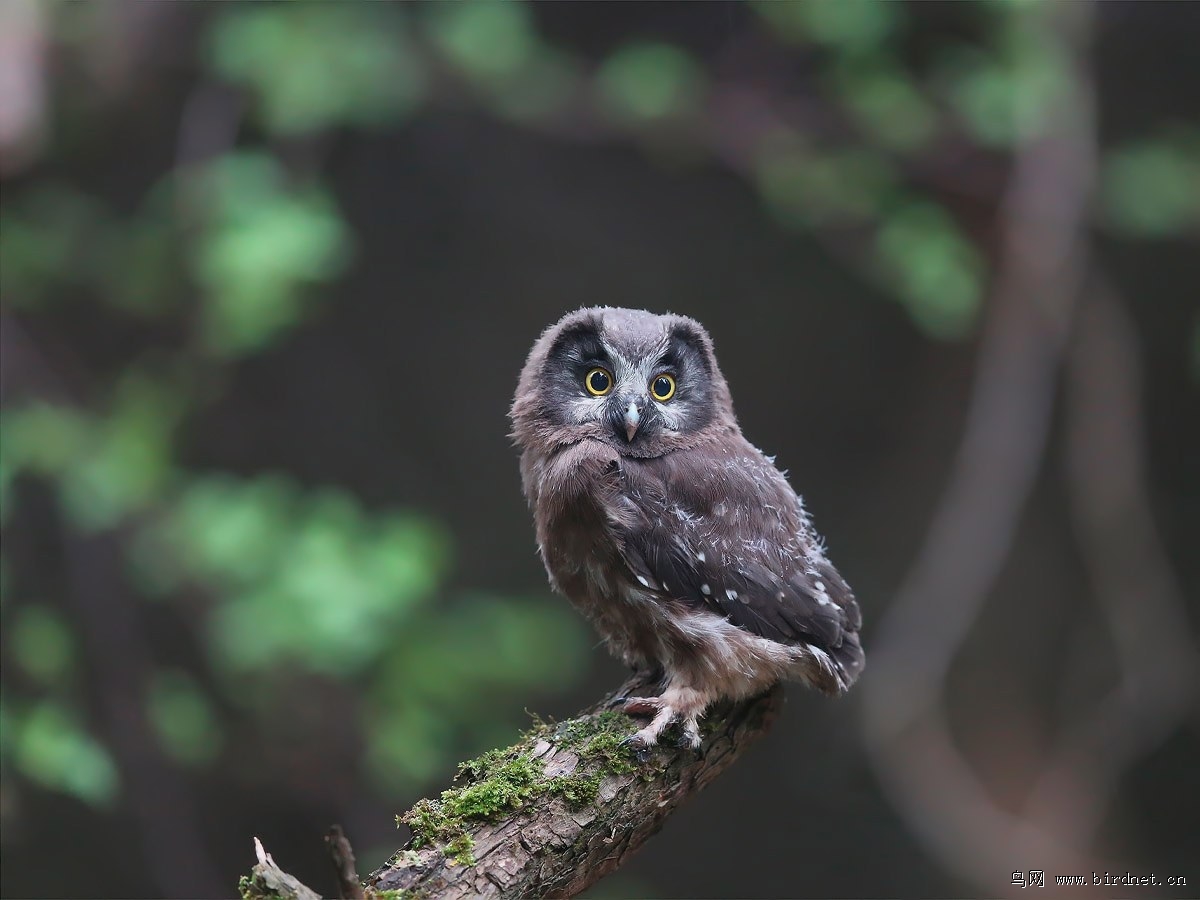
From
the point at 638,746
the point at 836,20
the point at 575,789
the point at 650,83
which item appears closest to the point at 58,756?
the point at 575,789

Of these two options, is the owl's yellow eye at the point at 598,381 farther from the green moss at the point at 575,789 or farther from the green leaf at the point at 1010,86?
the green leaf at the point at 1010,86

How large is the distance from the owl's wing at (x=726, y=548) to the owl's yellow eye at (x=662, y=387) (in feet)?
0.52

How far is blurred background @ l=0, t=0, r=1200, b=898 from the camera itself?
12.5 feet

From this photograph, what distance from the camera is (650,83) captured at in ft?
14.4

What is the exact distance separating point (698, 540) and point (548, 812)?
726 mm

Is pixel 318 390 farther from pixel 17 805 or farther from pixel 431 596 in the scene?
pixel 17 805

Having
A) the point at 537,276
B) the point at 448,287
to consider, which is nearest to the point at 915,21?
the point at 537,276

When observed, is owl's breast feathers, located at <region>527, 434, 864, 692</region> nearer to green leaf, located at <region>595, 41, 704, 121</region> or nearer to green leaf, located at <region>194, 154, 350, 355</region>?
green leaf, located at <region>194, 154, 350, 355</region>

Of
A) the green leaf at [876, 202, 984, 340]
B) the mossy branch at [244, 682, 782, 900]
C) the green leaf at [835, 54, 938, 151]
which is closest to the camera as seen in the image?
the mossy branch at [244, 682, 782, 900]

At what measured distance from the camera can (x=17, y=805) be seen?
2.38m

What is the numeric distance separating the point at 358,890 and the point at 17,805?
1.25 metres

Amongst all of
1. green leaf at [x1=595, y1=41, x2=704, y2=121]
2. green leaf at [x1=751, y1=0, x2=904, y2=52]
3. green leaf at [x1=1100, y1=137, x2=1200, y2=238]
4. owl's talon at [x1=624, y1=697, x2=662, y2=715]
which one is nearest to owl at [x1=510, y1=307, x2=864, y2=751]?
owl's talon at [x1=624, y1=697, x2=662, y2=715]

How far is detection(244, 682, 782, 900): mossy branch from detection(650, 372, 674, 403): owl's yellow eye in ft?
2.59

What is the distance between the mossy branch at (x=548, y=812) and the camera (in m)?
1.92
